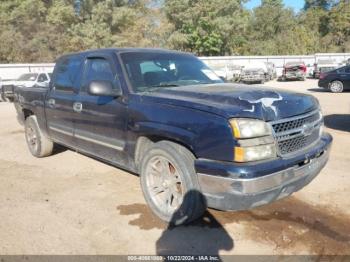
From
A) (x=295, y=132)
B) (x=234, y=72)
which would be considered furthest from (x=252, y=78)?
(x=295, y=132)

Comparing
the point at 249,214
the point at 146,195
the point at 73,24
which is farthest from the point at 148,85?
the point at 73,24

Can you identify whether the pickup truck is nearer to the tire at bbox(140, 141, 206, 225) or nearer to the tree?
the tire at bbox(140, 141, 206, 225)

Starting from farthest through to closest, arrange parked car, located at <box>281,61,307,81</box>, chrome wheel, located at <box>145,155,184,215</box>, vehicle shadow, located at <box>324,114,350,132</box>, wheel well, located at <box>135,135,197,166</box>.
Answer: parked car, located at <box>281,61,307,81</box>
vehicle shadow, located at <box>324,114,350,132</box>
wheel well, located at <box>135,135,197,166</box>
chrome wheel, located at <box>145,155,184,215</box>

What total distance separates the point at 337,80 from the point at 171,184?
17061 mm

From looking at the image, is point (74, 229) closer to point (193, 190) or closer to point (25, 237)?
point (25, 237)

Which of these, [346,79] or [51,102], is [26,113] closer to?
[51,102]

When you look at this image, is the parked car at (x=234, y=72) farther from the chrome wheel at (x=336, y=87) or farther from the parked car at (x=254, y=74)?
the chrome wheel at (x=336, y=87)

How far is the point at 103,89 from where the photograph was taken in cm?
430

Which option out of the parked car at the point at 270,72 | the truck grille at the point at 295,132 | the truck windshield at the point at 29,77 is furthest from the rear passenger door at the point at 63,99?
the parked car at the point at 270,72

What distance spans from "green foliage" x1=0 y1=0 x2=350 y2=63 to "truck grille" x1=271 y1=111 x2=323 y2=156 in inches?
1462

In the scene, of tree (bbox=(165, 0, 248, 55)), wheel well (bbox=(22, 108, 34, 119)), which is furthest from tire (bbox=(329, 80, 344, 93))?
tree (bbox=(165, 0, 248, 55))

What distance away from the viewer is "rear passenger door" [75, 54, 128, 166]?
14.5 ft

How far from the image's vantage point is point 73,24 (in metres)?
41.7

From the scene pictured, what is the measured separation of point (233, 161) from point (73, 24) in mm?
41936
